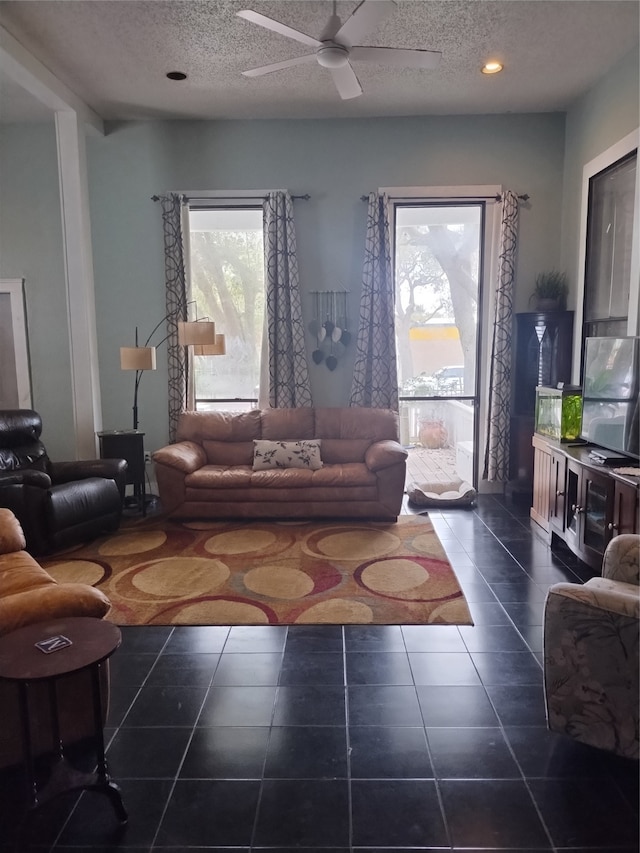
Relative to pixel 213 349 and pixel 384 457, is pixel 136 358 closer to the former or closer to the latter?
pixel 213 349

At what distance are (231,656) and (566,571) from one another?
2.26 metres

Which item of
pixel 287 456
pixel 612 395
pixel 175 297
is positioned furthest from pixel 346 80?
pixel 287 456

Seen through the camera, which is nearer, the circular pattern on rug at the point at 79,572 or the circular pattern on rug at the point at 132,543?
the circular pattern on rug at the point at 79,572

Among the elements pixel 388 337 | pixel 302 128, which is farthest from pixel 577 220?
pixel 302 128

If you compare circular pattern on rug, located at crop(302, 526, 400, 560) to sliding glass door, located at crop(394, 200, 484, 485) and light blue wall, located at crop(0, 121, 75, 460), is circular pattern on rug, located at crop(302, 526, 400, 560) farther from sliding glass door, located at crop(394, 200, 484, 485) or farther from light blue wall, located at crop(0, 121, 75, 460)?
light blue wall, located at crop(0, 121, 75, 460)

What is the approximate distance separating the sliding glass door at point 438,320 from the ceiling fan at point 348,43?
2.25 meters

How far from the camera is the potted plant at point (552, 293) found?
5.18m

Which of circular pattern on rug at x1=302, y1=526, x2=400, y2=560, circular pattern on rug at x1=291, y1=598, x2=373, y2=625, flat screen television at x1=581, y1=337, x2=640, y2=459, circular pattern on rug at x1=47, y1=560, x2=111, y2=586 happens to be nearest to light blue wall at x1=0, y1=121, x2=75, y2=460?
circular pattern on rug at x1=47, y1=560, x2=111, y2=586

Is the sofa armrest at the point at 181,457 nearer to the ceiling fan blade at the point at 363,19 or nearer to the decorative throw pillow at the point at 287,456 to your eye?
the decorative throw pillow at the point at 287,456

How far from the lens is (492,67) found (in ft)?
14.2

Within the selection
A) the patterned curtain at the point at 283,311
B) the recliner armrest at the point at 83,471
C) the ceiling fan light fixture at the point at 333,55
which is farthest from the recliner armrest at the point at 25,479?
the ceiling fan light fixture at the point at 333,55

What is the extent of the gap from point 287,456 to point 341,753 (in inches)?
120

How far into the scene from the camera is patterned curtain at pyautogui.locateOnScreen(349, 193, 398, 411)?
5367 mm

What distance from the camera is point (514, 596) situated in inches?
133
